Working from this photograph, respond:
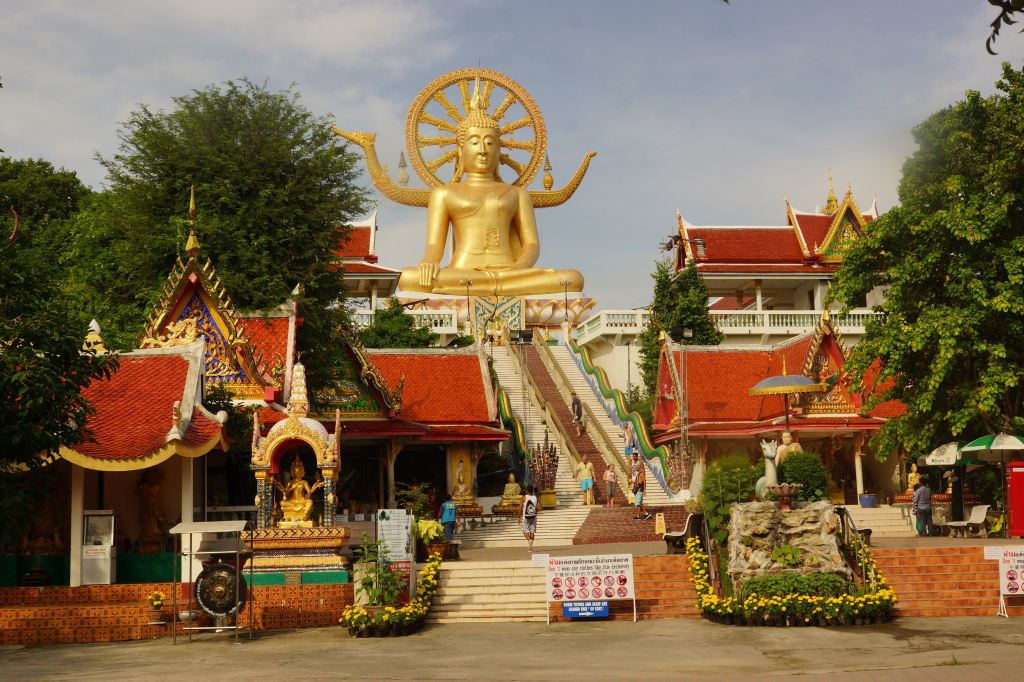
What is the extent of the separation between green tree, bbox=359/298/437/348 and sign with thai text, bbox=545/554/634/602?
73.5ft

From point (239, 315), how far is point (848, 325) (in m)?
26.8

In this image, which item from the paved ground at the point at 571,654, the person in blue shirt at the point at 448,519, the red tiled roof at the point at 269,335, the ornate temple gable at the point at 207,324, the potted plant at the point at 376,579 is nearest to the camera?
the paved ground at the point at 571,654

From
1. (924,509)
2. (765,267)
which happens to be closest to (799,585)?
(924,509)

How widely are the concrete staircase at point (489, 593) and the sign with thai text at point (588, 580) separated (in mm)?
657

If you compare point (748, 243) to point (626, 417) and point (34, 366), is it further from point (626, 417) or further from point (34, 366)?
point (34, 366)

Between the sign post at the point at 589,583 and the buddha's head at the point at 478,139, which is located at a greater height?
the buddha's head at the point at 478,139

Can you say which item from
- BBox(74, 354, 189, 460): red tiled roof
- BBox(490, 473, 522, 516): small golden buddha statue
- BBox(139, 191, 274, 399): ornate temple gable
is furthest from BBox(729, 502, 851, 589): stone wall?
BBox(490, 473, 522, 516): small golden buddha statue

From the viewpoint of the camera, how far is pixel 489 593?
18.7m

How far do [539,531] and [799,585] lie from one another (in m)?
11.6

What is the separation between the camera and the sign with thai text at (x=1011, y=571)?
56.3ft

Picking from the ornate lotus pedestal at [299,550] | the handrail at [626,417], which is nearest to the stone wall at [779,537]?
the ornate lotus pedestal at [299,550]

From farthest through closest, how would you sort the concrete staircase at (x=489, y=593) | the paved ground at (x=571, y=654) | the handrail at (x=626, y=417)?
1. the handrail at (x=626, y=417)
2. the concrete staircase at (x=489, y=593)
3. the paved ground at (x=571, y=654)

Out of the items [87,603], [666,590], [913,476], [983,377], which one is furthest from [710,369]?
[87,603]

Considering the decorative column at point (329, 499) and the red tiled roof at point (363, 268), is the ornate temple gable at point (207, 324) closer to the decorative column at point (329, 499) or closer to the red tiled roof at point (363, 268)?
the decorative column at point (329, 499)
